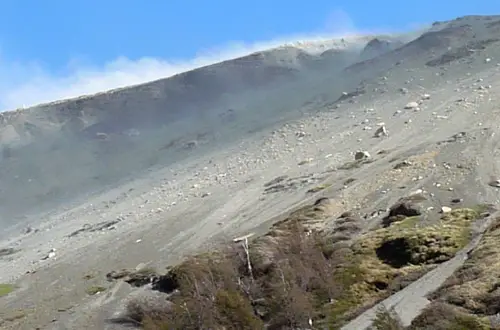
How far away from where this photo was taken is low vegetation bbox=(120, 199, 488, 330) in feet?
75.3

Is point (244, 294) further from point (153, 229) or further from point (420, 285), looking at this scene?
point (153, 229)

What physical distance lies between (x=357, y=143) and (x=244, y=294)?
35220 millimetres

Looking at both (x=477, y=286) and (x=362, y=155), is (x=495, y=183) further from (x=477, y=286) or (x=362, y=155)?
(x=477, y=286)

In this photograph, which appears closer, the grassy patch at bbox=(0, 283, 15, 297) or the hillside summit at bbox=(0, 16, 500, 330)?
the hillside summit at bbox=(0, 16, 500, 330)

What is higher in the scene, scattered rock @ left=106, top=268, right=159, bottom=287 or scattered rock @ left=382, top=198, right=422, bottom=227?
scattered rock @ left=382, top=198, right=422, bottom=227

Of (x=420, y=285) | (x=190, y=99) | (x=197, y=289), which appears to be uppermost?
(x=190, y=99)

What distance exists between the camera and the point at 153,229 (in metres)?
46.8

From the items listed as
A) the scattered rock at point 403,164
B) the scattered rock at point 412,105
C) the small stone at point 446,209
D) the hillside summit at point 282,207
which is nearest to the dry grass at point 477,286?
the hillside summit at point 282,207

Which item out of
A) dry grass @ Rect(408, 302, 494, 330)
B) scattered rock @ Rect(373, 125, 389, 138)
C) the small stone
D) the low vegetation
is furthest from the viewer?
scattered rock @ Rect(373, 125, 389, 138)

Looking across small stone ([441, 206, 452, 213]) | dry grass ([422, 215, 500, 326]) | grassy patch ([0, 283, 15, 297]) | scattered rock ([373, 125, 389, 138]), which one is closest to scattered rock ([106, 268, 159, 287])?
grassy patch ([0, 283, 15, 297])

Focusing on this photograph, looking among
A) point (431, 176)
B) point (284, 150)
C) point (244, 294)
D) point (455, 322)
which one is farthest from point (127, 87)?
point (455, 322)

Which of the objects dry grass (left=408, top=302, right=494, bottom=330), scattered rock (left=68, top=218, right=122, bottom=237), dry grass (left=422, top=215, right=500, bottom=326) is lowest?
dry grass (left=422, top=215, right=500, bottom=326)

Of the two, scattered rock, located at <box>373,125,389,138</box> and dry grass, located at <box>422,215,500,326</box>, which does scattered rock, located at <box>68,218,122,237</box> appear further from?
dry grass, located at <box>422,215,500,326</box>

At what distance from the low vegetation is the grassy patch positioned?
34.8 feet
